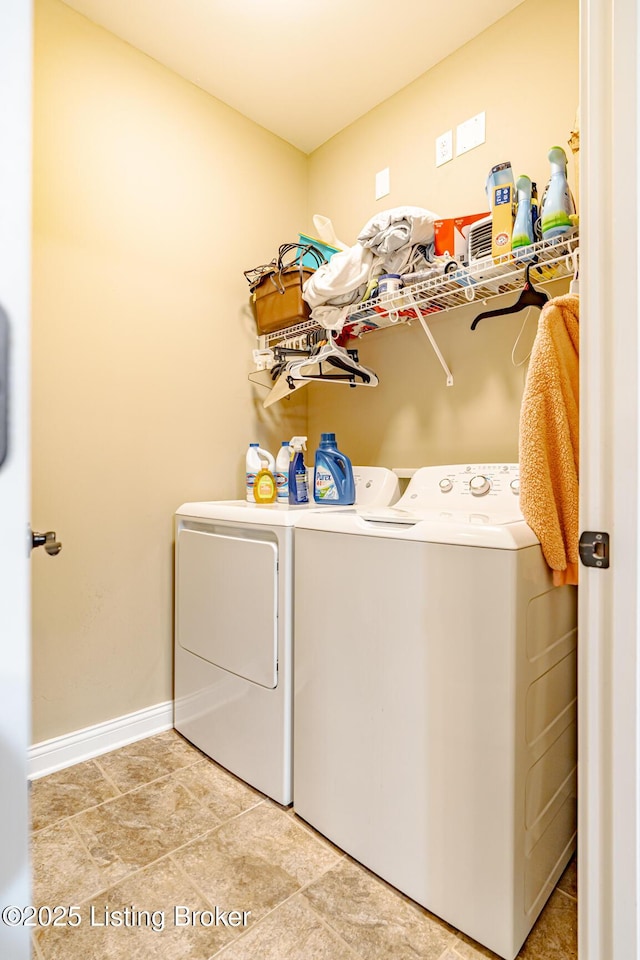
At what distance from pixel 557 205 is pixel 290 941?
6.21 ft

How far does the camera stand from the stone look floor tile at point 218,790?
4.95 ft

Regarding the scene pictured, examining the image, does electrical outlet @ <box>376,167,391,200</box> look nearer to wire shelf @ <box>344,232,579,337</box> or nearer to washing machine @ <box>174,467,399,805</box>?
wire shelf @ <box>344,232,579,337</box>

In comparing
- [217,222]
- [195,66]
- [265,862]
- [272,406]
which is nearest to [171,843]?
[265,862]

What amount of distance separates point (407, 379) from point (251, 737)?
57.1 inches

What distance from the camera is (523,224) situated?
1416 mm

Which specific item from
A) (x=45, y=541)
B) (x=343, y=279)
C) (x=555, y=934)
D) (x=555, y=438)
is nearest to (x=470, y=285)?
(x=343, y=279)

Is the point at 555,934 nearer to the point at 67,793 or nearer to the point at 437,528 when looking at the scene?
the point at 437,528

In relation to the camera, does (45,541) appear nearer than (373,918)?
Yes

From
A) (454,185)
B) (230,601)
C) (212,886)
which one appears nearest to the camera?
(212,886)

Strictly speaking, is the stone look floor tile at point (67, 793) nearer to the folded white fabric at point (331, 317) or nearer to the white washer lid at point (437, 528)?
the white washer lid at point (437, 528)

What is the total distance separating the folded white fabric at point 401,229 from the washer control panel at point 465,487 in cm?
76

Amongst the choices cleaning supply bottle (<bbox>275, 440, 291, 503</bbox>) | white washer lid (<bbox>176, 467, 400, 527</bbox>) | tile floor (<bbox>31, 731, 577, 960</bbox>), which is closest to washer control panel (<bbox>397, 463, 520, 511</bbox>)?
white washer lid (<bbox>176, 467, 400, 527</bbox>)

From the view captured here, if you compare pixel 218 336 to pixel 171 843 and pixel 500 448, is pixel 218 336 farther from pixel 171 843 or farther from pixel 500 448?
pixel 171 843

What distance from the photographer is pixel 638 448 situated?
2.43ft
